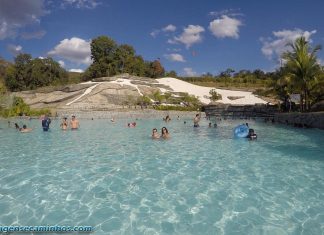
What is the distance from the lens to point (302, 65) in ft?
87.0

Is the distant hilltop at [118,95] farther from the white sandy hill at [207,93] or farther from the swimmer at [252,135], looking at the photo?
the swimmer at [252,135]

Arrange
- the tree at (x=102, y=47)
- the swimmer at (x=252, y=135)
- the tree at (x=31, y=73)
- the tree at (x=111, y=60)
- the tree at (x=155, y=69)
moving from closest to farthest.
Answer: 1. the swimmer at (x=252, y=135)
2. the tree at (x=111, y=60)
3. the tree at (x=31, y=73)
4. the tree at (x=102, y=47)
5. the tree at (x=155, y=69)

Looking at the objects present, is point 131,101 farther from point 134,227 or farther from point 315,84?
point 134,227

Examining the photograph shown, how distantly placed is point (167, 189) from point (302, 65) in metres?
22.8

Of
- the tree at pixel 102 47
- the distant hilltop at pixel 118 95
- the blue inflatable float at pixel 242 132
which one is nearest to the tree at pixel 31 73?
the tree at pixel 102 47

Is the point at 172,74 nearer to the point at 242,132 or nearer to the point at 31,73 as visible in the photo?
the point at 31,73

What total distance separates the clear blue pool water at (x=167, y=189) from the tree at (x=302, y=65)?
46.0 ft

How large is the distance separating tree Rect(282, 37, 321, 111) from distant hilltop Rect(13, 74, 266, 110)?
2528 centimetres

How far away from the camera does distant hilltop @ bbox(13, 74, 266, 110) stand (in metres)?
50.6

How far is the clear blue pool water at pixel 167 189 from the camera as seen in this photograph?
20.2 feet

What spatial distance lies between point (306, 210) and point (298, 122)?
2165 centimetres

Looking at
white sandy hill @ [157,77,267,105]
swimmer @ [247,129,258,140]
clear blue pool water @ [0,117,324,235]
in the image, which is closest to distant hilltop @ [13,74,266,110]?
white sandy hill @ [157,77,267,105]

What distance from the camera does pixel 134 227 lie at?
19.6 feet

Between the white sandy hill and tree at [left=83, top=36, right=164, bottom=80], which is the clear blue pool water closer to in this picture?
the white sandy hill
